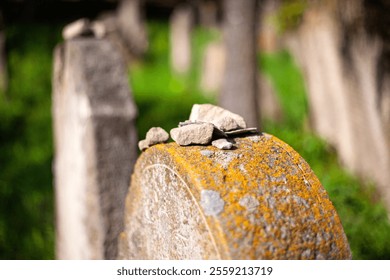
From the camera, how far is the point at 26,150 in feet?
22.8

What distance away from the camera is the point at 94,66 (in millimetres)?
3549

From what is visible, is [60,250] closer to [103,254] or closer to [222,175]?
[103,254]

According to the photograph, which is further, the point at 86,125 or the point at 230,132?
the point at 86,125

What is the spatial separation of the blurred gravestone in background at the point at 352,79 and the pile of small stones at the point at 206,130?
321 cm

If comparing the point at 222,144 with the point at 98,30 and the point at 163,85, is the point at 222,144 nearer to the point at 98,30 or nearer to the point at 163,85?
the point at 98,30

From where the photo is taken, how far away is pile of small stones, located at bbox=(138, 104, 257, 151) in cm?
218

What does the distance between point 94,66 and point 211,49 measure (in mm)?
6535

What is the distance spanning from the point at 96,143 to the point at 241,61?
3426 mm

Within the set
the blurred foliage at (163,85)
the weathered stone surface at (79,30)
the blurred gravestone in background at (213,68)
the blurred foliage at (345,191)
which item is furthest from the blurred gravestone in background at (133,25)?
the weathered stone surface at (79,30)

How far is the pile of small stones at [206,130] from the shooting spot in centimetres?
218

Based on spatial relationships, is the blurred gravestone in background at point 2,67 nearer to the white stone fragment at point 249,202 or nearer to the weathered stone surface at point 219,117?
the weathered stone surface at point 219,117

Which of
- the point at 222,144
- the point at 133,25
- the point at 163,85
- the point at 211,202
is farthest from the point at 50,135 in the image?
the point at 133,25

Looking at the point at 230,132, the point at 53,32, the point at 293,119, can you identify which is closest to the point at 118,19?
the point at 53,32
